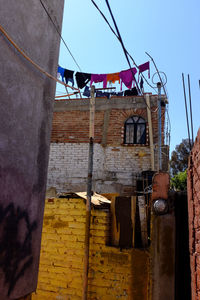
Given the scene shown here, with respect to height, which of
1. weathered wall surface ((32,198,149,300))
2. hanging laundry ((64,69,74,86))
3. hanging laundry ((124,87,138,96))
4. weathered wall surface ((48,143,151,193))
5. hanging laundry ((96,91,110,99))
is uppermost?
hanging laundry ((64,69,74,86))

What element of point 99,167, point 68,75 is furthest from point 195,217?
point 68,75

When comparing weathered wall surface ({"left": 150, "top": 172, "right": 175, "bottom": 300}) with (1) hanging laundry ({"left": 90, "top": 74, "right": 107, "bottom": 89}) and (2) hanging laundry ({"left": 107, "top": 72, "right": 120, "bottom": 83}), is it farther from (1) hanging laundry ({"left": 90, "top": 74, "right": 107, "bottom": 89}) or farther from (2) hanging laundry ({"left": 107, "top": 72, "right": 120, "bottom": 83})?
(1) hanging laundry ({"left": 90, "top": 74, "right": 107, "bottom": 89})

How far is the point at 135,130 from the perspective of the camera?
11172 millimetres

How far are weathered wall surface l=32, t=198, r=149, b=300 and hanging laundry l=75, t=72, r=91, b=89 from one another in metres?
7.67

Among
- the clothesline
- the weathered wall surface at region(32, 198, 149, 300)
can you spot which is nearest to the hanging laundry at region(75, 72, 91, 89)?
the clothesline

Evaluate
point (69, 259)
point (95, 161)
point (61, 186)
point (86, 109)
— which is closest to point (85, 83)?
point (86, 109)

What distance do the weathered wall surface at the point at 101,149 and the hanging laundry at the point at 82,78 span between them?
0.81 m

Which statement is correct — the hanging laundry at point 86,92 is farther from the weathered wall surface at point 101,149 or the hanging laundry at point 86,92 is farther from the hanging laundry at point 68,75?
the hanging laundry at point 68,75

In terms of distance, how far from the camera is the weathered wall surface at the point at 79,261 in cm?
466

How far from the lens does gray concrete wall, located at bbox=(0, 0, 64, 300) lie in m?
2.62

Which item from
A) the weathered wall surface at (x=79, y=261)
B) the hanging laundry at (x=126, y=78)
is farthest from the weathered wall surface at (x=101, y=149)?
the weathered wall surface at (x=79, y=261)

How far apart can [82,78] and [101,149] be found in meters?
3.65

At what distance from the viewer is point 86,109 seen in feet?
39.1

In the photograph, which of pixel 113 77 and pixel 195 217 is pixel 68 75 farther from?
pixel 195 217
